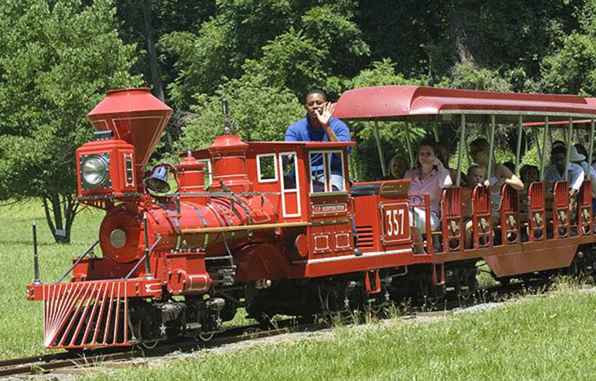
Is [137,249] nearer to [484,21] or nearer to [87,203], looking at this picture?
[87,203]

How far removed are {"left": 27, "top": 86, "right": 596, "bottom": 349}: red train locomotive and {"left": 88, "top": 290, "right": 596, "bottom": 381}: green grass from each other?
123 cm

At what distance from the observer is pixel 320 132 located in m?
15.0

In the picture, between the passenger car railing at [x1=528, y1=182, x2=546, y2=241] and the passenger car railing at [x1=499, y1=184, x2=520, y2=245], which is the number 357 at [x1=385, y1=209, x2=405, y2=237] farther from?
Answer: the passenger car railing at [x1=528, y1=182, x2=546, y2=241]

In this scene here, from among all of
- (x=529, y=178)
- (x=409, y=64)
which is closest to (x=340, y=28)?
(x=409, y=64)

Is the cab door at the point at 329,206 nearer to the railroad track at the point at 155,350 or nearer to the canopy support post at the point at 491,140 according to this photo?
the railroad track at the point at 155,350

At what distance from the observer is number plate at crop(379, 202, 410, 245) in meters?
15.4

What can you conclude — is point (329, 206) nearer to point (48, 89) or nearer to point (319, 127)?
point (319, 127)

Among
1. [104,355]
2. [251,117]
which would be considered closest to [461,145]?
[104,355]

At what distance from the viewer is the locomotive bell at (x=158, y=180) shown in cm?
1310

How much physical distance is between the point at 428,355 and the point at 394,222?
4.64 meters

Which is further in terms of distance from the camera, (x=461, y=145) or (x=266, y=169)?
(x=461, y=145)

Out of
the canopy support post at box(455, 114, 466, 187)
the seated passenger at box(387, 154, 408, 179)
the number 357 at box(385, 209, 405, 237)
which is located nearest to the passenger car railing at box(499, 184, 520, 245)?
the canopy support post at box(455, 114, 466, 187)

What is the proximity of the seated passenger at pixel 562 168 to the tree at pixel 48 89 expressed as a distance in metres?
22.3

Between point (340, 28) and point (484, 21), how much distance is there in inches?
235
